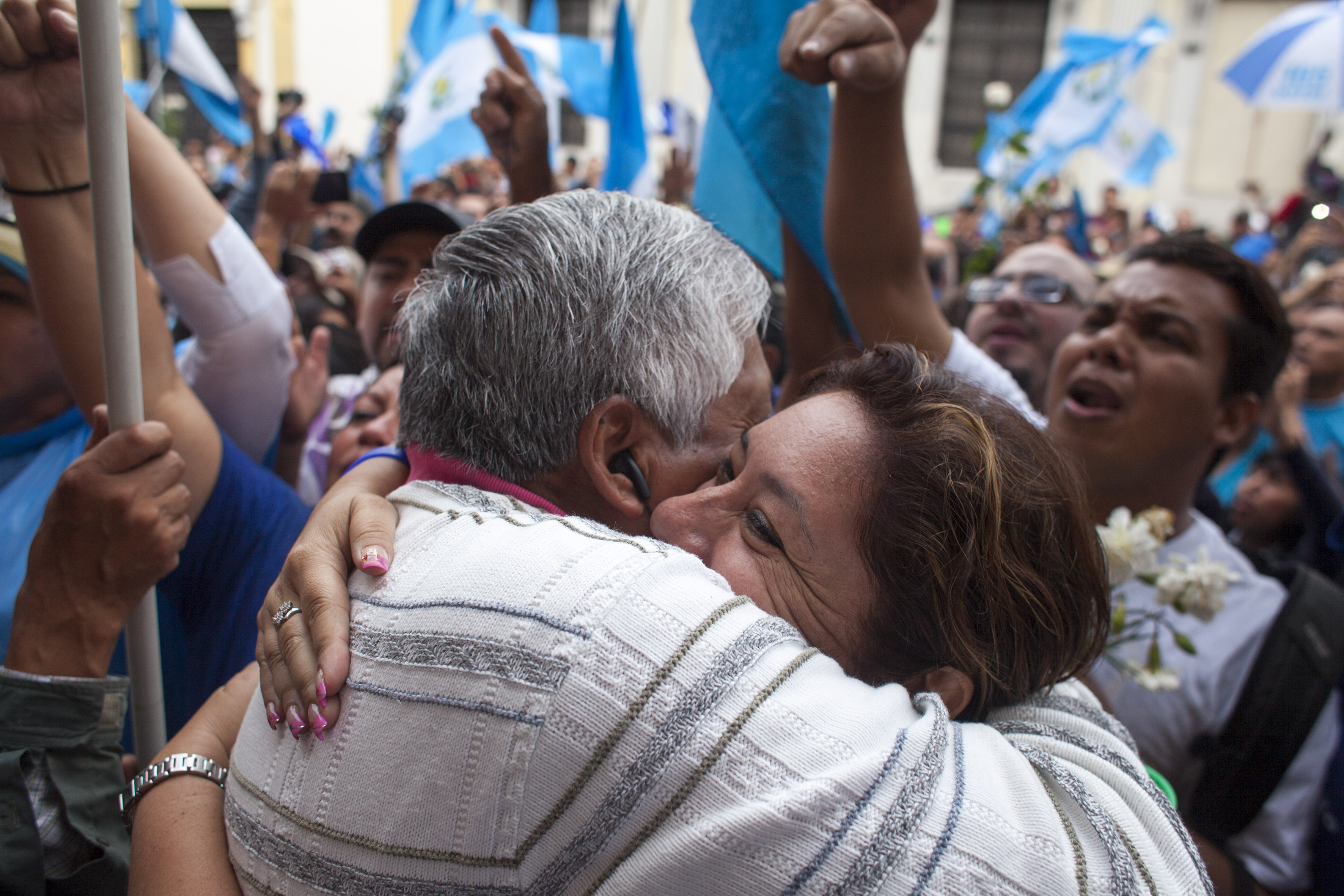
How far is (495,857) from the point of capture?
0.83 m

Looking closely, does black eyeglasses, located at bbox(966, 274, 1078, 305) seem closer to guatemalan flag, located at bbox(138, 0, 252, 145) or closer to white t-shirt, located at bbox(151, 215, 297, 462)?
white t-shirt, located at bbox(151, 215, 297, 462)

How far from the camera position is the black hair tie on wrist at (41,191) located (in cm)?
145

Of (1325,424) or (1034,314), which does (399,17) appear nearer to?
(1034,314)

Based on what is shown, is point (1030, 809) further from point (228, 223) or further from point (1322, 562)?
point (1322, 562)

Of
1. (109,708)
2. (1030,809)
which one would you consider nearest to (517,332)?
(1030,809)

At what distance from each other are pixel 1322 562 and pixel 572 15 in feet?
73.8

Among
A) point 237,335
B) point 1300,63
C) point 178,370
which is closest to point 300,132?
point 237,335

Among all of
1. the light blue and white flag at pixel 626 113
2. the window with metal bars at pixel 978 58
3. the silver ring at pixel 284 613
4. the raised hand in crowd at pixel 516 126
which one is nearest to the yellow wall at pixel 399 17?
the window with metal bars at pixel 978 58

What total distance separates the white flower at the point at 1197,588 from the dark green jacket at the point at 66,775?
1.85 meters

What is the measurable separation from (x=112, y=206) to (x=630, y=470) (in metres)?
0.81

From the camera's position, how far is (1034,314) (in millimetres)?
3141

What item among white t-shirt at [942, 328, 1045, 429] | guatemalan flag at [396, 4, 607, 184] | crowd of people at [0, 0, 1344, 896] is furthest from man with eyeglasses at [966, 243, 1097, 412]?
guatemalan flag at [396, 4, 607, 184]

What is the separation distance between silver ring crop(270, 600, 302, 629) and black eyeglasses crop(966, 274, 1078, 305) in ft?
9.16

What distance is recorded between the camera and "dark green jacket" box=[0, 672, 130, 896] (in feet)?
4.02
